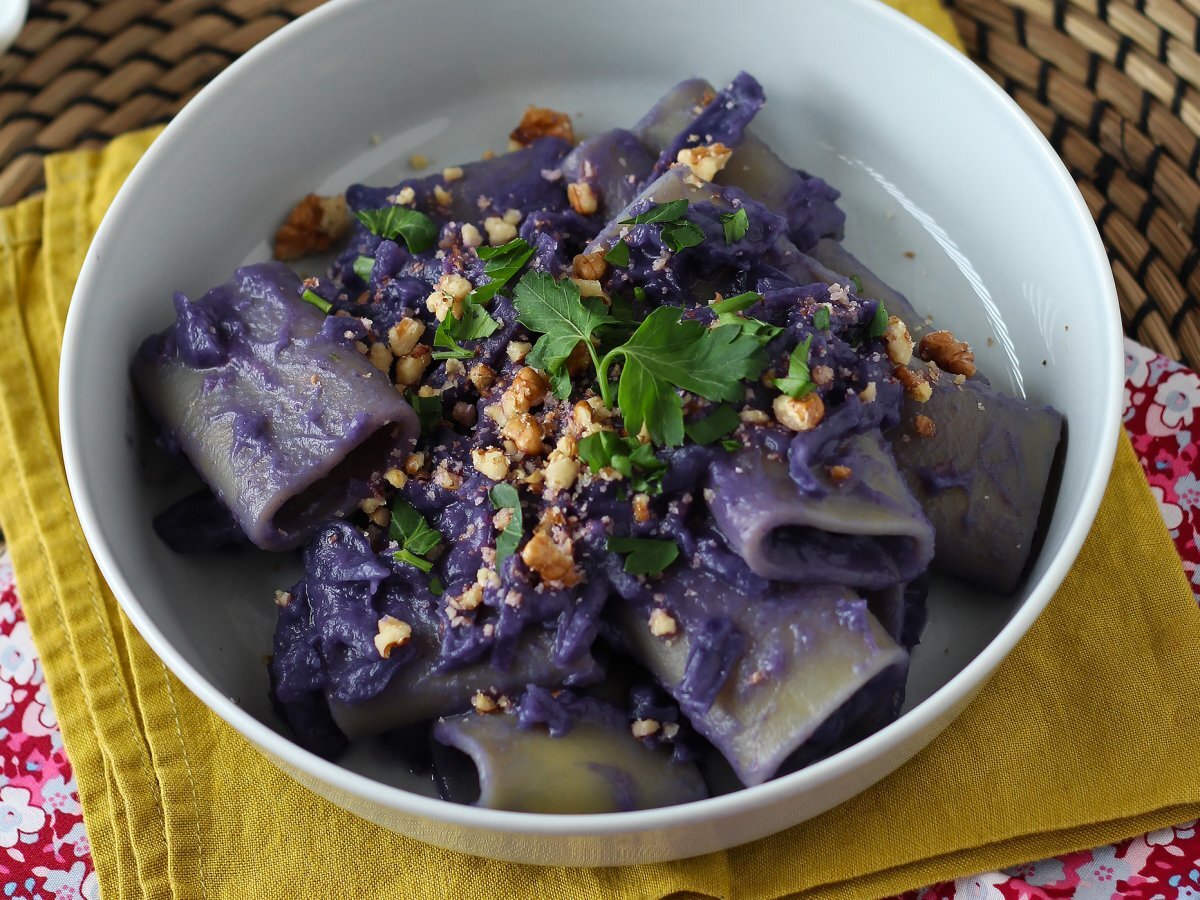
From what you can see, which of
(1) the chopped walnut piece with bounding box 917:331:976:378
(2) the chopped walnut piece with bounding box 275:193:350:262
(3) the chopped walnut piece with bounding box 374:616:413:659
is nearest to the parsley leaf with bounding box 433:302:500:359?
(3) the chopped walnut piece with bounding box 374:616:413:659

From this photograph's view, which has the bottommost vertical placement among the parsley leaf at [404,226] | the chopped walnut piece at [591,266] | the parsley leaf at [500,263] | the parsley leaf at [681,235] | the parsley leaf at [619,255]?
the parsley leaf at [404,226]

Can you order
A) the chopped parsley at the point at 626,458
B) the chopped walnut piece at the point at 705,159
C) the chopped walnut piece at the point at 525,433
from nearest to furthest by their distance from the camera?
the chopped parsley at the point at 626,458 → the chopped walnut piece at the point at 525,433 → the chopped walnut piece at the point at 705,159

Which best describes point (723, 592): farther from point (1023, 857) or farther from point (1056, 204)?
point (1056, 204)

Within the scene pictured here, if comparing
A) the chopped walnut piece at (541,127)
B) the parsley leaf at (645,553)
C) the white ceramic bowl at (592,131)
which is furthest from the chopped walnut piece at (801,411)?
the chopped walnut piece at (541,127)

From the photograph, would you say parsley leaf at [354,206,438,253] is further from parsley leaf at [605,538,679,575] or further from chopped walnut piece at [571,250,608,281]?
parsley leaf at [605,538,679,575]

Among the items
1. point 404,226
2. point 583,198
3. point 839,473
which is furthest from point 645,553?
point 404,226

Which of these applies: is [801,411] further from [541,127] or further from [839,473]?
[541,127]

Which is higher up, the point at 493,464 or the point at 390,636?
the point at 493,464

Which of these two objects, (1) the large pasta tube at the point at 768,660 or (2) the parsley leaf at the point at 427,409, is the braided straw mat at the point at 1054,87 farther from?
(2) the parsley leaf at the point at 427,409
